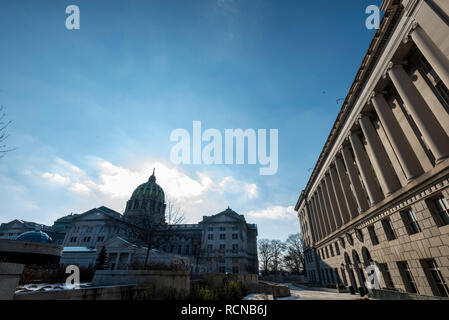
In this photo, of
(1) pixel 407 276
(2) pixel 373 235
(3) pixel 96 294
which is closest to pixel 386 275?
(1) pixel 407 276

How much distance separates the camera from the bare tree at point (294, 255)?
76.5 meters

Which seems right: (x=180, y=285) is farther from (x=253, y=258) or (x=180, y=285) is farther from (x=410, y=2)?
(x=253, y=258)

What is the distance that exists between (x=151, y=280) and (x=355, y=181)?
23.8 metres

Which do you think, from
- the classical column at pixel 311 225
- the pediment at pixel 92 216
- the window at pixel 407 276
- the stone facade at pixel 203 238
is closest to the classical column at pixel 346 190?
the window at pixel 407 276

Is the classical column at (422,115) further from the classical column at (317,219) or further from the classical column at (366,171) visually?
the classical column at (317,219)

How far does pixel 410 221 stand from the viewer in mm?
15930

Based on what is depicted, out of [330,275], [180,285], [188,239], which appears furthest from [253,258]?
[180,285]

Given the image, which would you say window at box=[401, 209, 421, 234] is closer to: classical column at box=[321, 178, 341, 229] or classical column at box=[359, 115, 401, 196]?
classical column at box=[359, 115, 401, 196]

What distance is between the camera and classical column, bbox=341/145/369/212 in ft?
74.3

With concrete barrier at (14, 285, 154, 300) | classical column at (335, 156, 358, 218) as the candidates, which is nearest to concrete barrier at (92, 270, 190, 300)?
concrete barrier at (14, 285, 154, 300)

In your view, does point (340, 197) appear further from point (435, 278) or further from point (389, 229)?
point (435, 278)

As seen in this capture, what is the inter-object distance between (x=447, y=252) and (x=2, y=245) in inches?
1204

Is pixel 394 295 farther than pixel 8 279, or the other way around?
pixel 394 295
